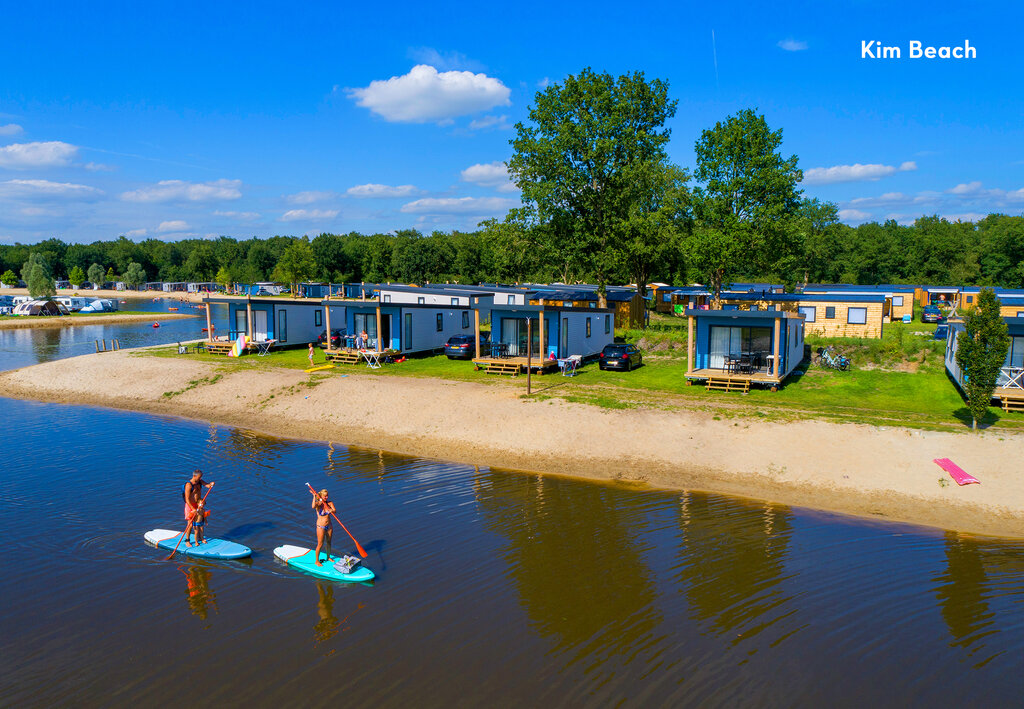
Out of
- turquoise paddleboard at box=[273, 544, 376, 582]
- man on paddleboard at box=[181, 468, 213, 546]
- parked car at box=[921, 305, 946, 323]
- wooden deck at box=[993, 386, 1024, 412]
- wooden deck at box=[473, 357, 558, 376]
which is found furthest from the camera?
parked car at box=[921, 305, 946, 323]

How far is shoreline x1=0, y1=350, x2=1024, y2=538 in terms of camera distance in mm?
16750

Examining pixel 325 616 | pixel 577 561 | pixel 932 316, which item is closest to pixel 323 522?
pixel 325 616

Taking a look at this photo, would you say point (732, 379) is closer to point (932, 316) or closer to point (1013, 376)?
point (1013, 376)

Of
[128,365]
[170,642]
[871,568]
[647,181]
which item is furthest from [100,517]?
[647,181]

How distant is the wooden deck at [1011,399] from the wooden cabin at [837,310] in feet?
56.2

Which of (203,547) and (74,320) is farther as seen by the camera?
(74,320)

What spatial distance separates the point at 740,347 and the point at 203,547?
73.1 ft

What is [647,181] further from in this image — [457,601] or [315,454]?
[457,601]

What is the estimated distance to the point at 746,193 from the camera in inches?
1590

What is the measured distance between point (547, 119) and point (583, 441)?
92.6 ft

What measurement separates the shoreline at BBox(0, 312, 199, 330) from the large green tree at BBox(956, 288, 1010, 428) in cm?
8379

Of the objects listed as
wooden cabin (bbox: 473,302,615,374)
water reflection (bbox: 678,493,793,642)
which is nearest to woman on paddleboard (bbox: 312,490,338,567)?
water reflection (bbox: 678,493,793,642)

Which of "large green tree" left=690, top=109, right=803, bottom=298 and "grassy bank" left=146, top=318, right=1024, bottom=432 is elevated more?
"large green tree" left=690, top=109, right=803, bottom=298

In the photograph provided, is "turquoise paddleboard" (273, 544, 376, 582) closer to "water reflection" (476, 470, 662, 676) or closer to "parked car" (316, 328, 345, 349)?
"water reflection" (476, 470, 662, 676)
